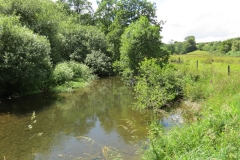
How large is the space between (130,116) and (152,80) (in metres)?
2.77

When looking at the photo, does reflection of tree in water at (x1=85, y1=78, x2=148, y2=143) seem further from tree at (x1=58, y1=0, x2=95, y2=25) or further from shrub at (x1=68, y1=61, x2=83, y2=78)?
tree at (x1=58, y1=0, x2=95, y2=25)

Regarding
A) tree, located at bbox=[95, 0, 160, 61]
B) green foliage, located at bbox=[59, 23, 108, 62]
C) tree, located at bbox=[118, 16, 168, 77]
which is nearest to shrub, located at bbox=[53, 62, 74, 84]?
tree, located at bbox=[118, 16, 168, 77]

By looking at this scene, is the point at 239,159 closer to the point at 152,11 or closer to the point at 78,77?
the point at 78,77

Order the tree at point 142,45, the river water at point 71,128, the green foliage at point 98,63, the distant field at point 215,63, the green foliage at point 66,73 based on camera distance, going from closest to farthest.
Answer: the river water at point 71,128 < the tree at point 142,45 < the green foliage at point 66,73 < the distant field at point 215,63 < the green foliage at point 98,63

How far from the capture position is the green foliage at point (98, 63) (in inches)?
1132

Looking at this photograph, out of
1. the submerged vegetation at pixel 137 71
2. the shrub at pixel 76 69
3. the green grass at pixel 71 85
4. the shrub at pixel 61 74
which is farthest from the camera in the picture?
the shrub at pixel 76 69

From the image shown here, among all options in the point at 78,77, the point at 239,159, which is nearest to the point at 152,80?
the point at 239,159

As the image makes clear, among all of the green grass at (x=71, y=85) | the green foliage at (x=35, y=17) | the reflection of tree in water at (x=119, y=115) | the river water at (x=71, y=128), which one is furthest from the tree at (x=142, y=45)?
the green foliage at (x=35, y=17)

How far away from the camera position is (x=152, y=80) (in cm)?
1337

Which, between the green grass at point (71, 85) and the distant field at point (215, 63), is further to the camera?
the distant field at point (215, 63)

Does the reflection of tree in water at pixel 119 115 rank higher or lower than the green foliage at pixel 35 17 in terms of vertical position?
lower

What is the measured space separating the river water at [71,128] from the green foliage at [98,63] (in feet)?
37.4

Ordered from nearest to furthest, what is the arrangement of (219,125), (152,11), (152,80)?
(219,125), (152,80), (152,11)

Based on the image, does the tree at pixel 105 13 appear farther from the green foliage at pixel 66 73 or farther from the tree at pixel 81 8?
the green foliage at pixel 66 73
